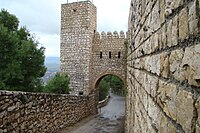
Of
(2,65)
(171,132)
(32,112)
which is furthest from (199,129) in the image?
(2,65)

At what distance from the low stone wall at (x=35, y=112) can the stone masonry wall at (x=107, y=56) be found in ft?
14.7

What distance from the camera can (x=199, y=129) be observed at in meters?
0.81

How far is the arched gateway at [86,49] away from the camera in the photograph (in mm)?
15352

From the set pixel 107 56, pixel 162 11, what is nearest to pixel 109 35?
pixel 107 56

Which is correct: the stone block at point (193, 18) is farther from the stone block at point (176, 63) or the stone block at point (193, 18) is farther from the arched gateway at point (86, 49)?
the arched gateway at point (86, 49)

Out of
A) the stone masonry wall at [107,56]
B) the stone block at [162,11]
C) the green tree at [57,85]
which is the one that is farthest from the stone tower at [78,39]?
the stone block at [162,11]

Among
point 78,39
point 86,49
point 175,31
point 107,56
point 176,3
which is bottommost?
point 175,31

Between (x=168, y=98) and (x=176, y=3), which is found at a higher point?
(x=176, y=3)

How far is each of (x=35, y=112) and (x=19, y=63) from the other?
5760 millimetres

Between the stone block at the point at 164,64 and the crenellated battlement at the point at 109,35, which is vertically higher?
the crenellated battlement at the point at 109,35

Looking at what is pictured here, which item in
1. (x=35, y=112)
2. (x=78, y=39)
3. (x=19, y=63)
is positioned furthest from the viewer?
(x=78, y=39)

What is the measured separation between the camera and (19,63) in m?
12.0

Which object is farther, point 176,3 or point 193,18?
point 176,3

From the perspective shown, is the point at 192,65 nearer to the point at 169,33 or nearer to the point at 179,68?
the point at 179,68
